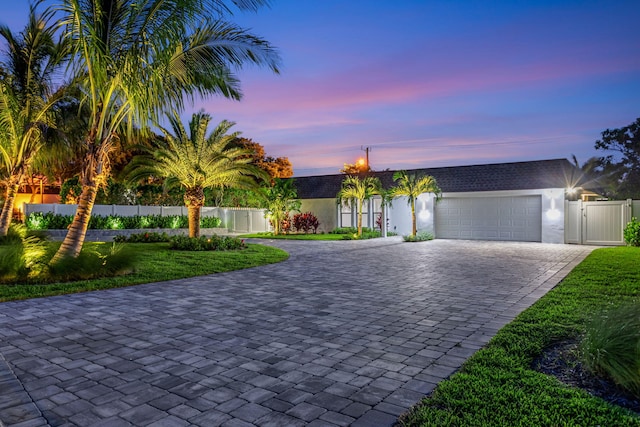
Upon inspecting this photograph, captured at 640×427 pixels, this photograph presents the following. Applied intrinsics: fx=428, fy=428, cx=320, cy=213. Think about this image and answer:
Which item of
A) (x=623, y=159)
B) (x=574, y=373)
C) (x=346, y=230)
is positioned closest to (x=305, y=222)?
(x=346, y=230)

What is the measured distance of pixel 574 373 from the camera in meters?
3.77

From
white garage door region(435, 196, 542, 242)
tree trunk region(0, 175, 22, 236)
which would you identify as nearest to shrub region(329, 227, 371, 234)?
white garage door region(435, 196, 542, 242)

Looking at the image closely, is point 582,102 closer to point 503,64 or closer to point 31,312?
point 503,64

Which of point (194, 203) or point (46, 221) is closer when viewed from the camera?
point (194, 203)

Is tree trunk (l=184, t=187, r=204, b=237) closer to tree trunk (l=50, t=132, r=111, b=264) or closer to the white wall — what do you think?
tree trunk (l=50, t=132, r=111, b=264)

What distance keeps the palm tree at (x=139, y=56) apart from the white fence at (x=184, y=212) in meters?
9.76

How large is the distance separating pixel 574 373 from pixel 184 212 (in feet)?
70.3

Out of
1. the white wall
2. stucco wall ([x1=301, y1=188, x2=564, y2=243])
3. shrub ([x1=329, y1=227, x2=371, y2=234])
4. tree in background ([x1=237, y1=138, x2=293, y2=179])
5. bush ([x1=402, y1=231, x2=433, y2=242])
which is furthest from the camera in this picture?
tree in background ([x1=237, y1=138, x2=293, y2=179])

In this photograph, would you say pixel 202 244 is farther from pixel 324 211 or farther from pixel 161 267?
pixel 324 211

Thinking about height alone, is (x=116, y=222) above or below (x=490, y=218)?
above

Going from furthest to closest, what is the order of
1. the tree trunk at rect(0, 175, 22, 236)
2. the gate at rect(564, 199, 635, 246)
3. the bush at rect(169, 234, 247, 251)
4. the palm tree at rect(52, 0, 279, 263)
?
the gate at rect(564, 199, 635, 246) < the bush at rect(169, 234, 247, 251) < the tree trunk at rect(0, 175, 22, 236) < the palm tree at rect(52, 0, 279, 263)

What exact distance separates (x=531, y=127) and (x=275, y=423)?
28529 millimetres

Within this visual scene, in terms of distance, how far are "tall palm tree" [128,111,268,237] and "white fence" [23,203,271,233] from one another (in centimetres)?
386

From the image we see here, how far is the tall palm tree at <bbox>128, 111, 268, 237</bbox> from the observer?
15766 mm
